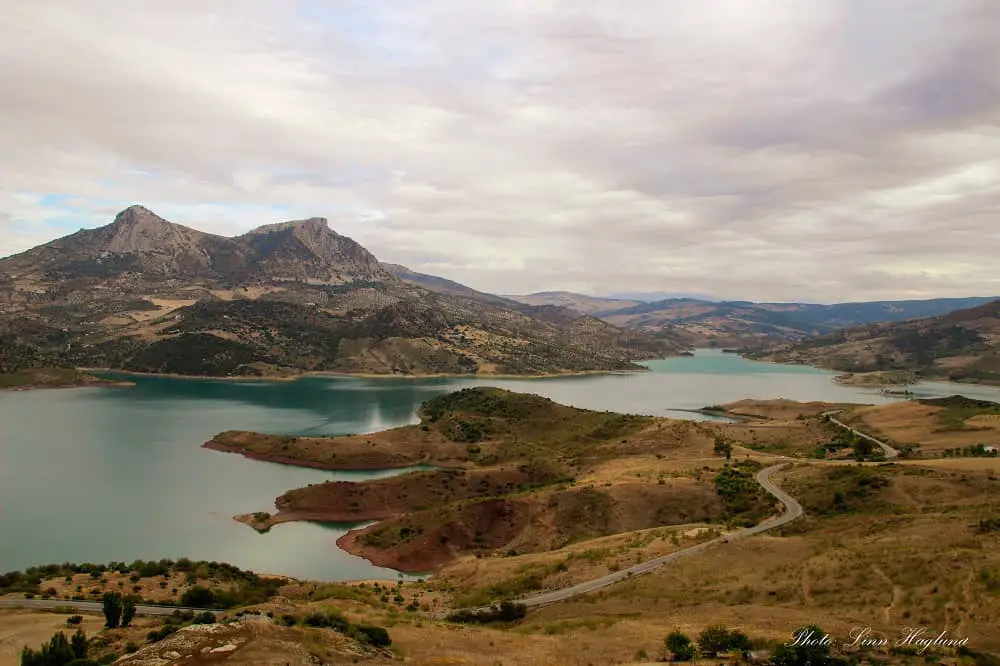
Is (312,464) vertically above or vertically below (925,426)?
below

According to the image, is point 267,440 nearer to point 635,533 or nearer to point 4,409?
point 635,533

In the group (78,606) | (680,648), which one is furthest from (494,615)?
(78,606)

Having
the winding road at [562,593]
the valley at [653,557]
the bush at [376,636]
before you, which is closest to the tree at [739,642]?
the valley at [653,557]

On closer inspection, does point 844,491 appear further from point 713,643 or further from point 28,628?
point 28,628

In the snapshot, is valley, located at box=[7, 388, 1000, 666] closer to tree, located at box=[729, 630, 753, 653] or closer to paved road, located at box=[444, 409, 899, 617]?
tree, located at box=[729, 630, 753, 653]

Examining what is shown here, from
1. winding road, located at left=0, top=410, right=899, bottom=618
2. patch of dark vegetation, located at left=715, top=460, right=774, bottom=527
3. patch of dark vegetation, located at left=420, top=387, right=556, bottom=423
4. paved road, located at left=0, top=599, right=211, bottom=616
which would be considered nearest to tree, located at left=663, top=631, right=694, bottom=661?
winding road, located at left=0, top=410, right=899, bottom=618

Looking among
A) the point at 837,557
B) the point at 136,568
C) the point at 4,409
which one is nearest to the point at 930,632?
the point at 837,557
